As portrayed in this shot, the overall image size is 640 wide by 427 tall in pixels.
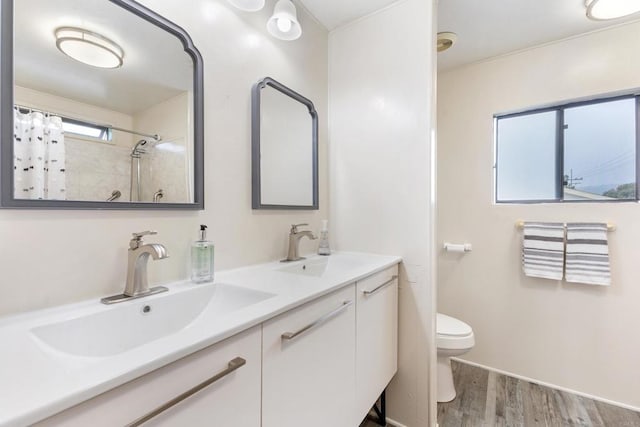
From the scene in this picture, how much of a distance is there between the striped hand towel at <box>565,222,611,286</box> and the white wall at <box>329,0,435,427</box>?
3.69 ft

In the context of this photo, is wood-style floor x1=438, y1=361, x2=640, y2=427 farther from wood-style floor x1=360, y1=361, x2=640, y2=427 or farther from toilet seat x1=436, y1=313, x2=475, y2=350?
toilet seat x1=436, y1=313, x2=475, y2=350

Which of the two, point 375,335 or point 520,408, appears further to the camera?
point 520,408

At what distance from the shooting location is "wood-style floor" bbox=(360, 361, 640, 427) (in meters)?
1.62

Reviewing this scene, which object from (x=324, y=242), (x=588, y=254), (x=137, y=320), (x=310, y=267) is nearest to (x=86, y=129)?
(x=137, y=320)

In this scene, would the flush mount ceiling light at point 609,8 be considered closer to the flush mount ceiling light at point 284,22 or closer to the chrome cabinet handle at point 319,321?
the flush mount ceiling light at point 284,22

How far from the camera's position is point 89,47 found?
2.80 feet

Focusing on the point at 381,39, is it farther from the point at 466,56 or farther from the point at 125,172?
the point at 125,172

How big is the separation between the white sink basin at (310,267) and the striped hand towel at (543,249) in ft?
4.88

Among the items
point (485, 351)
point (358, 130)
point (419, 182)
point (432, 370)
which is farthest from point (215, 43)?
point (485, 351)

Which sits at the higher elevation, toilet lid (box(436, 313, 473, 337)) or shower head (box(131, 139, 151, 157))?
shower head (box(131, 139, 151, 157))

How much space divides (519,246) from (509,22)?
1.54m

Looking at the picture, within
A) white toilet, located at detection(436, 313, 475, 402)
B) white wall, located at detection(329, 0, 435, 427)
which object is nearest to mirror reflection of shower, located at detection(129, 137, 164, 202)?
white wall, located at detection(329, 0, 435, 427)

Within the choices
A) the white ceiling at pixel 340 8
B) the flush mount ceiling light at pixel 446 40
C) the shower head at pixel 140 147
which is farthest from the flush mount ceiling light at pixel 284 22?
the flush mount ceiling light at pixel 446 40

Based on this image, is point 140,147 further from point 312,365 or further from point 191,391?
point 312,365
